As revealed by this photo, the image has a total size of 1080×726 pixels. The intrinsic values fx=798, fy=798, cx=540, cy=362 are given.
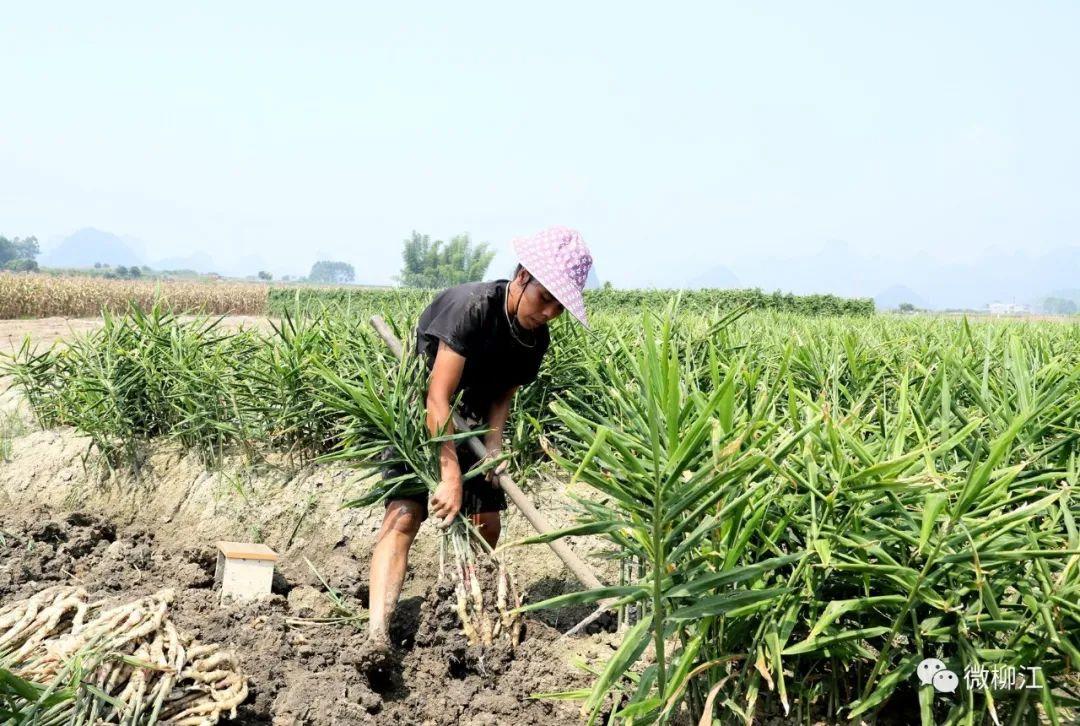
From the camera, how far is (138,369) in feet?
15.7

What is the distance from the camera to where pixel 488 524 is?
3.43 m

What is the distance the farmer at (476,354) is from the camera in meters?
2.84

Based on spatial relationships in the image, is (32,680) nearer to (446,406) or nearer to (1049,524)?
(446,406)

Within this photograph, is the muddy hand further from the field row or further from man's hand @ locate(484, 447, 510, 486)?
the field row

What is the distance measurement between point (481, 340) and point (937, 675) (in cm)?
188

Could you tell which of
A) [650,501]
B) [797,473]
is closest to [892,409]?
[797,473]

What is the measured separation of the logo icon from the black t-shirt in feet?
5.96

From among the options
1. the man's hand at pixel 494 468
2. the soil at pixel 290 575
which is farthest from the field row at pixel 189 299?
the man's hand at pixel 494 468

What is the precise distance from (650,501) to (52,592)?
192cm

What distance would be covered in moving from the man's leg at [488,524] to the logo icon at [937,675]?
1943 mm

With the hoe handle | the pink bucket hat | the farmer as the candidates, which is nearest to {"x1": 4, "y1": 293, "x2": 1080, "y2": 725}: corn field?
the hoe handle

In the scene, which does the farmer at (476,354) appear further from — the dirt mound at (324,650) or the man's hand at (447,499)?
the dirt mound at (324,650)

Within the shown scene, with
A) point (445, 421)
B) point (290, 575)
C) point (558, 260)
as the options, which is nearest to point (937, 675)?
point (558, 260)

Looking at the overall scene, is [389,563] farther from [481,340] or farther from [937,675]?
[937,675]
